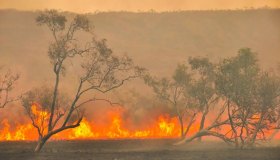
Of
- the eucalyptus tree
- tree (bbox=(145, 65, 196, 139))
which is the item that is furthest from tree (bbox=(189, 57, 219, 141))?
the eucalyptus tree

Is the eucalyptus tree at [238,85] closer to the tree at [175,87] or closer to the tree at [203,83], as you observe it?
the tree at [203,83]

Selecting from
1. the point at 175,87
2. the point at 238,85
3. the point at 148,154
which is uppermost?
the point at 175,87

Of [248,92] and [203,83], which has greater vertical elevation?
[203,83]

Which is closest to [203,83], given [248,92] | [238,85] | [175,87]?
[175,87]

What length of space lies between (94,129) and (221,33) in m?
45.2

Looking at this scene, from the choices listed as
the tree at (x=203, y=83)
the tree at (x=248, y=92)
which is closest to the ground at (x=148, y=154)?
the tree at (x=248, y=92)

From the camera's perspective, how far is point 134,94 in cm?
13988

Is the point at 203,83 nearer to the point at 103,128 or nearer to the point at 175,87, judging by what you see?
the point at 175,87

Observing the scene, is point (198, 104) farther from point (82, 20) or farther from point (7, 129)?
point (7, 129)

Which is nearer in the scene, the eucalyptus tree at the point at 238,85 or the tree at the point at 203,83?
the eucalyptus tree at the point at 238,85

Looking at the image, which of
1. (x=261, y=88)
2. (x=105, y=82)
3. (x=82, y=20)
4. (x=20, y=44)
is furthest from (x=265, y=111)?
(x=20, y=44)

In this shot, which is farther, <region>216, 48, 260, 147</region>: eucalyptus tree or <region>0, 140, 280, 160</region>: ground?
<region>216, 48, 260, 147</region>: eucalyptus tree

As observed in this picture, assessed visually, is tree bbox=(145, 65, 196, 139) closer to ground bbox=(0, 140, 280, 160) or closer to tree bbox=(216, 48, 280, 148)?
ground bbox=(0, 140, 280, 160)

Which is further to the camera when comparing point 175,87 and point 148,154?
point 175,87
